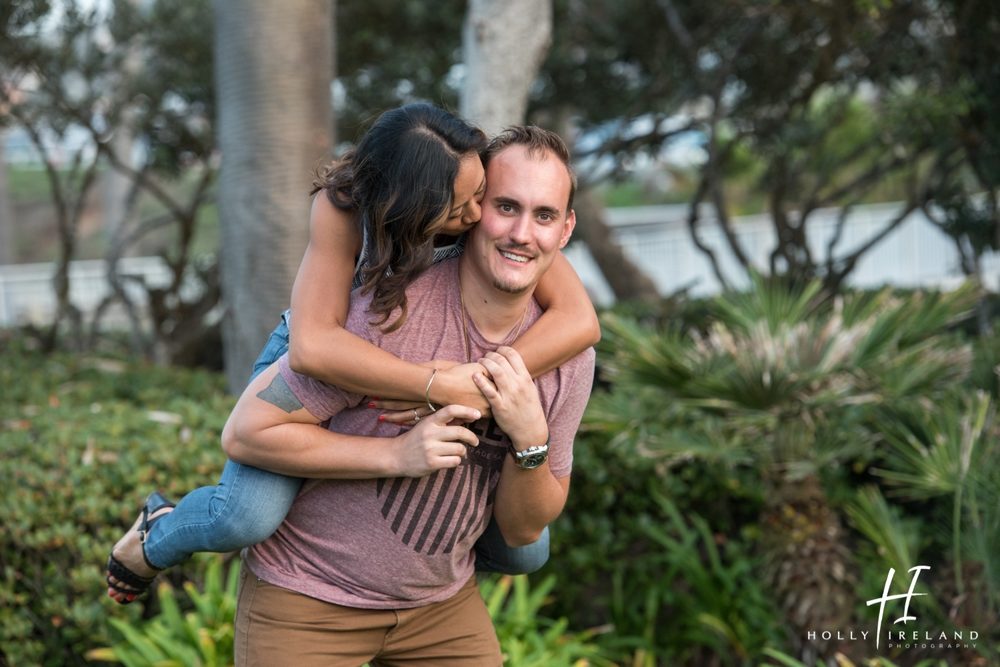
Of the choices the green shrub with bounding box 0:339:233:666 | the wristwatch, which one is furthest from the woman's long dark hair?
the green shrub with bounding box 0:339:233:666

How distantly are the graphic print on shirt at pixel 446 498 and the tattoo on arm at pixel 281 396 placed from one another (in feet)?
0.88

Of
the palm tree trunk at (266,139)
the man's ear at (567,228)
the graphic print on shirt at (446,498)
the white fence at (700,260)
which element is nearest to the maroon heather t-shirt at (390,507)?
the graphic print on shirt at (446,498)

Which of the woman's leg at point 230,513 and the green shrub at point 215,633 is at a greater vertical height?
the woman's leg at point 230,513

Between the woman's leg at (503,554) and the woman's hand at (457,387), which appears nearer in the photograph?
the woman's hand at (457,387)

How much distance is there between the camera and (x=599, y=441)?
5684 mm

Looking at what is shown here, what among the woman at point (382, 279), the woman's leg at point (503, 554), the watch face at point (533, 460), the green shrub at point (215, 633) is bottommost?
the green shrub at point (215, 633)

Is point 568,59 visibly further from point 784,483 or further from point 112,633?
point 112,633

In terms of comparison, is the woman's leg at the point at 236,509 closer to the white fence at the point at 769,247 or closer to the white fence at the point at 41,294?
the white fence at the point at 41,294

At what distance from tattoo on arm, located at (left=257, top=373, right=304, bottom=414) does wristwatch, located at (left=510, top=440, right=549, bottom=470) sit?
0.49 meters

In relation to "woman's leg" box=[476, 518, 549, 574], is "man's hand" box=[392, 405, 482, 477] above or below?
above

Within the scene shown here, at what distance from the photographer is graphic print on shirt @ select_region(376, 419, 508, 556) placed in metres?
2.66

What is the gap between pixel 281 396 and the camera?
8.47ft

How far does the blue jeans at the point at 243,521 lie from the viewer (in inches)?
104

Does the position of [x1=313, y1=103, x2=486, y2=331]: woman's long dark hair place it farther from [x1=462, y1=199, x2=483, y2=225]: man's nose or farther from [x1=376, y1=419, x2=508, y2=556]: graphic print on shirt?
[x1=376, y1=419, x2=508, y2=556]: graphic print on shirt
